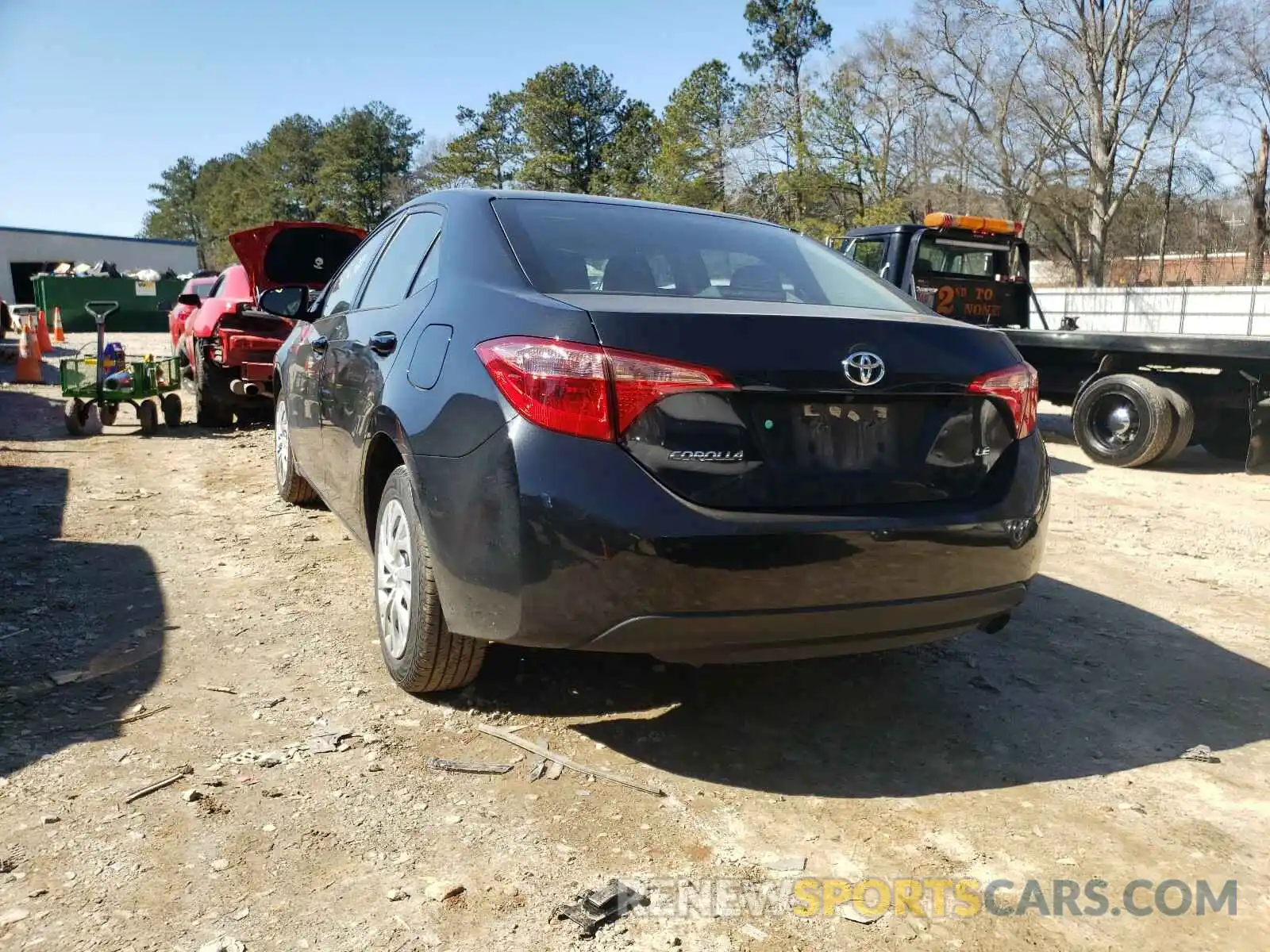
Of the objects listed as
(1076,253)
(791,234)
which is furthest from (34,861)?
(1076,253)

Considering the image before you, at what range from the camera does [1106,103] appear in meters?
35.7

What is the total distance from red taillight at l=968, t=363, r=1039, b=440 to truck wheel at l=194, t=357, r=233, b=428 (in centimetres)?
831

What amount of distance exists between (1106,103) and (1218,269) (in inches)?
566

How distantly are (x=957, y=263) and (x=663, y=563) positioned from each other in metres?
8.59

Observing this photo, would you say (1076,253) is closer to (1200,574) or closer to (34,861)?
(1200,574)

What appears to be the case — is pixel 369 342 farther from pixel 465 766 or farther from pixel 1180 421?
pixel 1180 421

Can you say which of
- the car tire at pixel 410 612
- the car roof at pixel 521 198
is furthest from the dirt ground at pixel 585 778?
the car roof at pixel 521 198

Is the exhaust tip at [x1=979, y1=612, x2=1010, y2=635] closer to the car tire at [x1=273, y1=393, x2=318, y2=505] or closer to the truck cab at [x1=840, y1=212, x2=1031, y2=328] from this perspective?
the car tire at [x1=273, y1=393, x2=318, y2=505]

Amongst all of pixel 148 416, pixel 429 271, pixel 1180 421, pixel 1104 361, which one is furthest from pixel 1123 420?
pixel 148 416

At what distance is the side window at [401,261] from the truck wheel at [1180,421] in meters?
6.89

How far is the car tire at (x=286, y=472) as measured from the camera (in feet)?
18.7

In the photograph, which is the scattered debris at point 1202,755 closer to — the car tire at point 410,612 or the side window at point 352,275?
the car tire at point 410,612

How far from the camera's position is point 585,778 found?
2787 mm

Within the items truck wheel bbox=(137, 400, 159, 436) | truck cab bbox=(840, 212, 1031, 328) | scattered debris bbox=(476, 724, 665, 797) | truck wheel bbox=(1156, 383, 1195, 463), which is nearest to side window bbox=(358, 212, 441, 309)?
scattered debris bbox=(476, 724, 665, 797)
